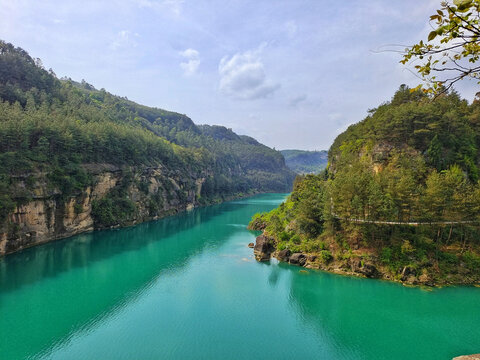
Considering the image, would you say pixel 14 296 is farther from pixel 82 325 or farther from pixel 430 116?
pixel 430 116

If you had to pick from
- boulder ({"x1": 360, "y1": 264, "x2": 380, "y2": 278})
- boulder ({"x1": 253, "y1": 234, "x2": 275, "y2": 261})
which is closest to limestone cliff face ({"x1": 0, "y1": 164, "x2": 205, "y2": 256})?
boulder ({"x1": 253, "y1": 234, "x2": 275, "y2": 261})

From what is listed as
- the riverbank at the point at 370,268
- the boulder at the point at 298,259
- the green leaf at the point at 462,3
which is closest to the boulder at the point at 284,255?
the riverbank at the point at 370,268

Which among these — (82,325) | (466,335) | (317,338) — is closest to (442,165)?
(466,335)

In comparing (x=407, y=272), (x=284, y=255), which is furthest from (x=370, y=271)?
(x=284, y=255)

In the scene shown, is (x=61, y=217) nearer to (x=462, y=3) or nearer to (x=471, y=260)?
(x=462, y=3)

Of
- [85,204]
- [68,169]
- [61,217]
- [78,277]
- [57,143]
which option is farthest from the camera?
[85,204]

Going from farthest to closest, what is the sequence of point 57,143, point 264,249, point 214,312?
1. point 57,143
2. point 264,249
3. point 214,312
